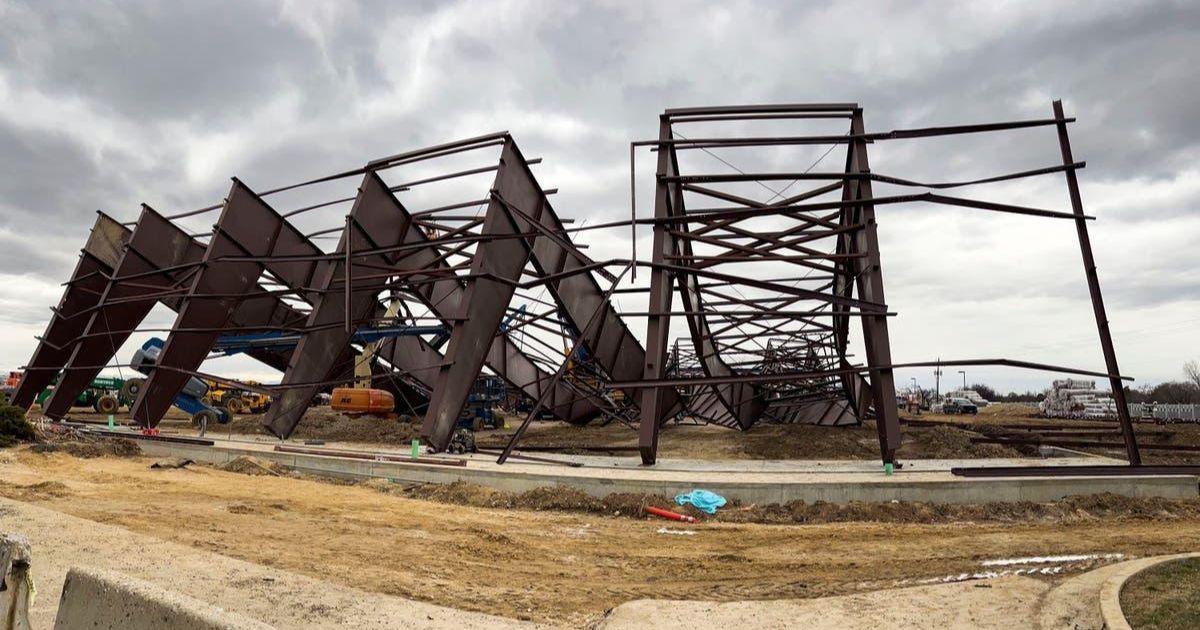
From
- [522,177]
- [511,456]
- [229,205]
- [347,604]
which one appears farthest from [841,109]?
[229,205]

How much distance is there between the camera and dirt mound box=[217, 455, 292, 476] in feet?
53.8

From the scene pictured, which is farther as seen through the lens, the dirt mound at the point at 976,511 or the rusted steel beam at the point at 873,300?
the rusted steel beam at the point at 873,300

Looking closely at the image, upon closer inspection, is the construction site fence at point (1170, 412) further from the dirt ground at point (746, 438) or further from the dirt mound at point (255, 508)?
the dirt mound at point (255, 508)

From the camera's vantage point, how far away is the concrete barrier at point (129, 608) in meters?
2.98

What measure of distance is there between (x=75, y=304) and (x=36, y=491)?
19548mm

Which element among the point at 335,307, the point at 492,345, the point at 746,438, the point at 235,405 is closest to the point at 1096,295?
the point at 746,438

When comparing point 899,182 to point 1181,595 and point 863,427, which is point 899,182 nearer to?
point 1181,595

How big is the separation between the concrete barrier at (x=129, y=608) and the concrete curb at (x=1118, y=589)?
563cm

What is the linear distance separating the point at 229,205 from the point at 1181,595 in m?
24.0

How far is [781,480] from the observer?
1269 centimetres

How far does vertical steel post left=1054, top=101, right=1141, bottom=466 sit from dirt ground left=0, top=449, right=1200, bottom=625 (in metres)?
2.57

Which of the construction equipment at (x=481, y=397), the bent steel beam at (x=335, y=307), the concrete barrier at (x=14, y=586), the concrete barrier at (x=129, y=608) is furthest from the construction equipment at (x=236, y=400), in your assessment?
the concrete barrier at (x=14, y=586)

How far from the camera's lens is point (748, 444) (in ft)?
80.6

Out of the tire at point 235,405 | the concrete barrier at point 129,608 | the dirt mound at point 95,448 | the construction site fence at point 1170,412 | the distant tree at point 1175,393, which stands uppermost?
the distant tree at point 1175,393
